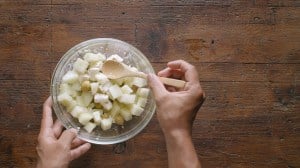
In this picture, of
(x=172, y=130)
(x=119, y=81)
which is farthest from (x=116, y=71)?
(x=172, y=130)

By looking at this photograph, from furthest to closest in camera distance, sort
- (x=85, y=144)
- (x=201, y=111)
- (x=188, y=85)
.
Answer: (x=201, y=111), (x=85, y=144), (x=188, y=85)

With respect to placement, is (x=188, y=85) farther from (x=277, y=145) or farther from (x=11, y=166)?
(x=11, y=166)

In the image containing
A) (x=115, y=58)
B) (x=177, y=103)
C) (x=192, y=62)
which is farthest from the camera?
(x=192, y=62)

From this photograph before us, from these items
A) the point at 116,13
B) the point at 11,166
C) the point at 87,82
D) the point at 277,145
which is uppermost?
the point at 116,13

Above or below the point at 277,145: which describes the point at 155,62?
above

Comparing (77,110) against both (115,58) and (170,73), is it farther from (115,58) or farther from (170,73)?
(170,73)

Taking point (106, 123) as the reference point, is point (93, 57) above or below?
above

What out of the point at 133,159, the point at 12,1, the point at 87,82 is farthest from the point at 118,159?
the point at 12,1

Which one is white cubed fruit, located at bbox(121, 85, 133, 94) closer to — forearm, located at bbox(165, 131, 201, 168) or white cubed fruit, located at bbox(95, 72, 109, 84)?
white cubed fruit, located at bbox(95, 72, 109, 84)
